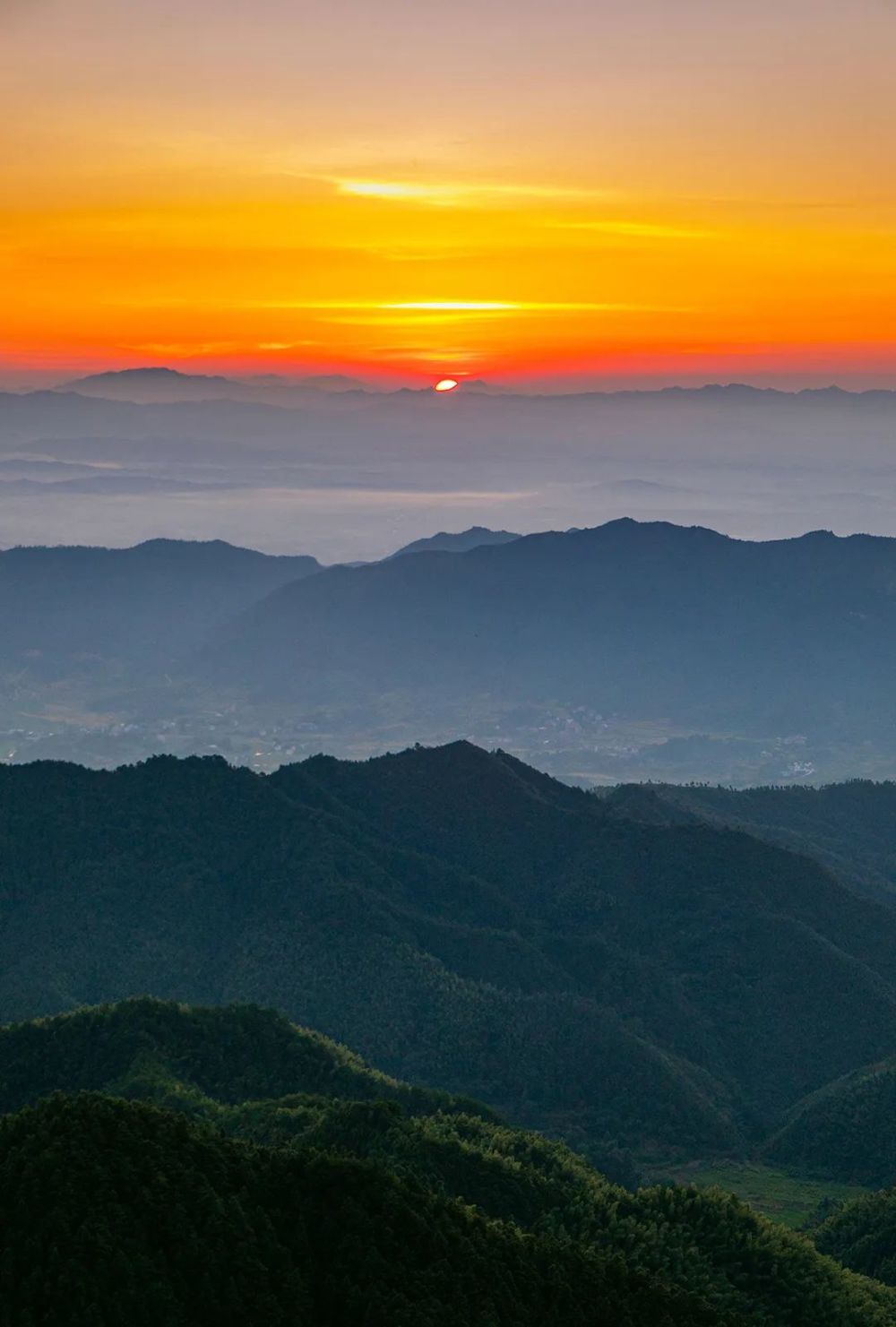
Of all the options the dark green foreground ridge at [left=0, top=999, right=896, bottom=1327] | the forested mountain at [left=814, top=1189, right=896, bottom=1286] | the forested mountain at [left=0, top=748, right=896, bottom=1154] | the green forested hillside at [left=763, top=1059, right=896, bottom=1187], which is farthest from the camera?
the forested mountain at [left=0, top=748, right=896, bottom=1154]

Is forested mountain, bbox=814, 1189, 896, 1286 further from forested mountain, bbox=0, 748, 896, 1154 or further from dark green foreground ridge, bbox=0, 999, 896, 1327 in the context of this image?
forested mountain, bbox=0, 748, 896, 1154

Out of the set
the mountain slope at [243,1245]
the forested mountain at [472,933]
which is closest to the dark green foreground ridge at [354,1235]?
the mountain slope at [243,1245]

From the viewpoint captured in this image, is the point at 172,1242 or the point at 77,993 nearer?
the point at 172,1242

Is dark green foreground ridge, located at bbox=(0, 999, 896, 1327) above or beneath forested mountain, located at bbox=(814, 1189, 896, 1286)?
above

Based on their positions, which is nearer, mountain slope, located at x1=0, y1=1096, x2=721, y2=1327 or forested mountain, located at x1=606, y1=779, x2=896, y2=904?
mountain slope, located at x1=0, y1=1096, x2=721, y2=1327

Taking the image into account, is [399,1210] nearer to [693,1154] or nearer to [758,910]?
[693,1154]

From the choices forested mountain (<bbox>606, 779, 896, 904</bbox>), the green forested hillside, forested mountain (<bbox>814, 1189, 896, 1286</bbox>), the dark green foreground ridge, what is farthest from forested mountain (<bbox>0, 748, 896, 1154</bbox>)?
the dark green foreground ridge

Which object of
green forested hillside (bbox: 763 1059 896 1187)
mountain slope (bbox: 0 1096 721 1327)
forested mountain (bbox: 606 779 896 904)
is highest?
mountain slope (bbox: 0 1096 721 1327)

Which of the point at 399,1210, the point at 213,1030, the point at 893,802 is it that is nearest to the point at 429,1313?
the point at 399,1210
